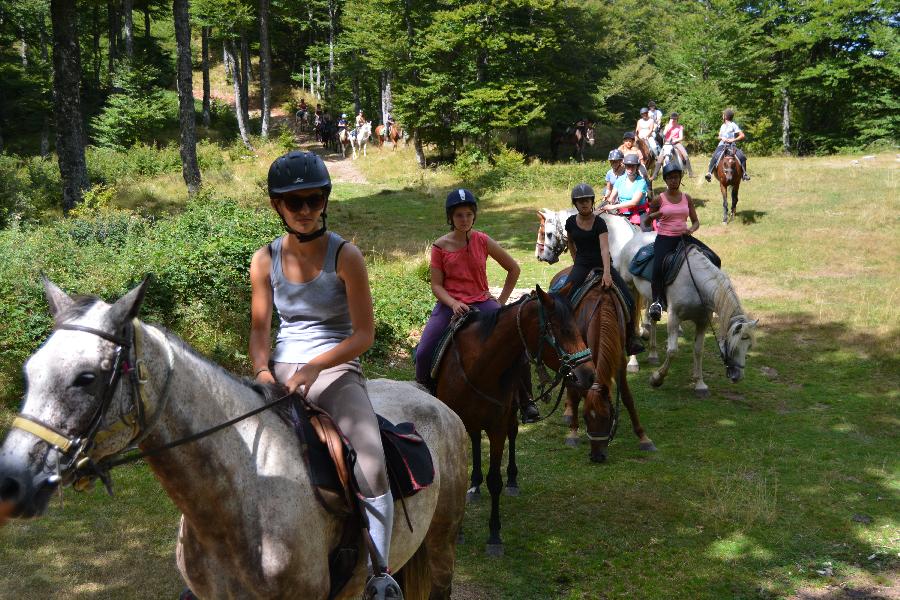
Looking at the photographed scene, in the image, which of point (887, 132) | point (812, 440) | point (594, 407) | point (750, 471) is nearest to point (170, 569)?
point (594, 407)

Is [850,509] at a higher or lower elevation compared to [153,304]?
lower

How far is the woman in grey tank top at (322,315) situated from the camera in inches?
138

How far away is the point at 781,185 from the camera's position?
2658 centimetres

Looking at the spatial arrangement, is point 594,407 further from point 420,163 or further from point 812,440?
point 420,163

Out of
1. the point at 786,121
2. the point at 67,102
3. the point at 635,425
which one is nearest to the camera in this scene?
the point at 635,425

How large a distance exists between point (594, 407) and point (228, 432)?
17.3 ft

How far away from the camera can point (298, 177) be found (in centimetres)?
352

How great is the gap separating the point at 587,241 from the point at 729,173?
1413cm

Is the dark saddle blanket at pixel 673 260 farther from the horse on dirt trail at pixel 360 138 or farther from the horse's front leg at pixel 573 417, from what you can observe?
the horse on dirt trail at pixel 360 138

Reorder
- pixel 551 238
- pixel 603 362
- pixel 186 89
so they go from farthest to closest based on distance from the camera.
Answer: pixel 186 89 < pixel 551 238 < pixel 603 362

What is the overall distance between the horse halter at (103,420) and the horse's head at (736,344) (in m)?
8.72

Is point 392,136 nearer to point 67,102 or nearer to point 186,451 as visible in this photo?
point 67,102

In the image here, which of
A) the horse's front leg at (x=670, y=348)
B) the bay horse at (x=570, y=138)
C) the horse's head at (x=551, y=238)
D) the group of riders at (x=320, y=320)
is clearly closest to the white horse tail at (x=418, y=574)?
the group of riders at (x=320, y=320)

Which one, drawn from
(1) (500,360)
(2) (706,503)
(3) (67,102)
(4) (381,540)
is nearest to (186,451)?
(4) (381,540)
